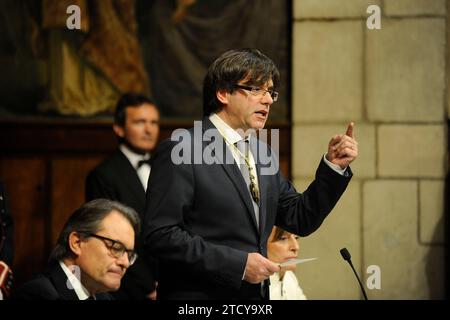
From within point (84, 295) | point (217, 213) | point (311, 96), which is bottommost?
point (84, 295)

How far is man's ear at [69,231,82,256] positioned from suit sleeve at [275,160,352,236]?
811 millimetres

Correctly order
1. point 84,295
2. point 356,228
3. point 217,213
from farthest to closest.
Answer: point 356,228 → point 84,295 → point 217,213

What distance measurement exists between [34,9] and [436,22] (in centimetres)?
294

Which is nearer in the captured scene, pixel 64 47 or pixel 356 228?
pixel 356 228

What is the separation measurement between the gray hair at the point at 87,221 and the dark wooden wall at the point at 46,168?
295cm

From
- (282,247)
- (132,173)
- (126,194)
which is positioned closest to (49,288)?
(282,247)

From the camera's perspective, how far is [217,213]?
288 centimetres

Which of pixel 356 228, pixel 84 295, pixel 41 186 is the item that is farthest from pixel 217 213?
pixel 41 186

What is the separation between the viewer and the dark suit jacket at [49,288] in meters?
3.10

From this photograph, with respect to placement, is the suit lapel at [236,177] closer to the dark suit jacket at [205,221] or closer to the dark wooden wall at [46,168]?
the dark suit jacket at [205,221]

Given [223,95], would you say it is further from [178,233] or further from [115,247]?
[115,247]

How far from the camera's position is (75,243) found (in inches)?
135

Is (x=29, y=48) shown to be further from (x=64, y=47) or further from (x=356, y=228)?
(x=356, y=228)

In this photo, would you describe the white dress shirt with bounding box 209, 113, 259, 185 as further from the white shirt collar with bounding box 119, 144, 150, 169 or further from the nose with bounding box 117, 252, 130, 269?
the white shirt collar with bounding box 119, 144, 150, 169
